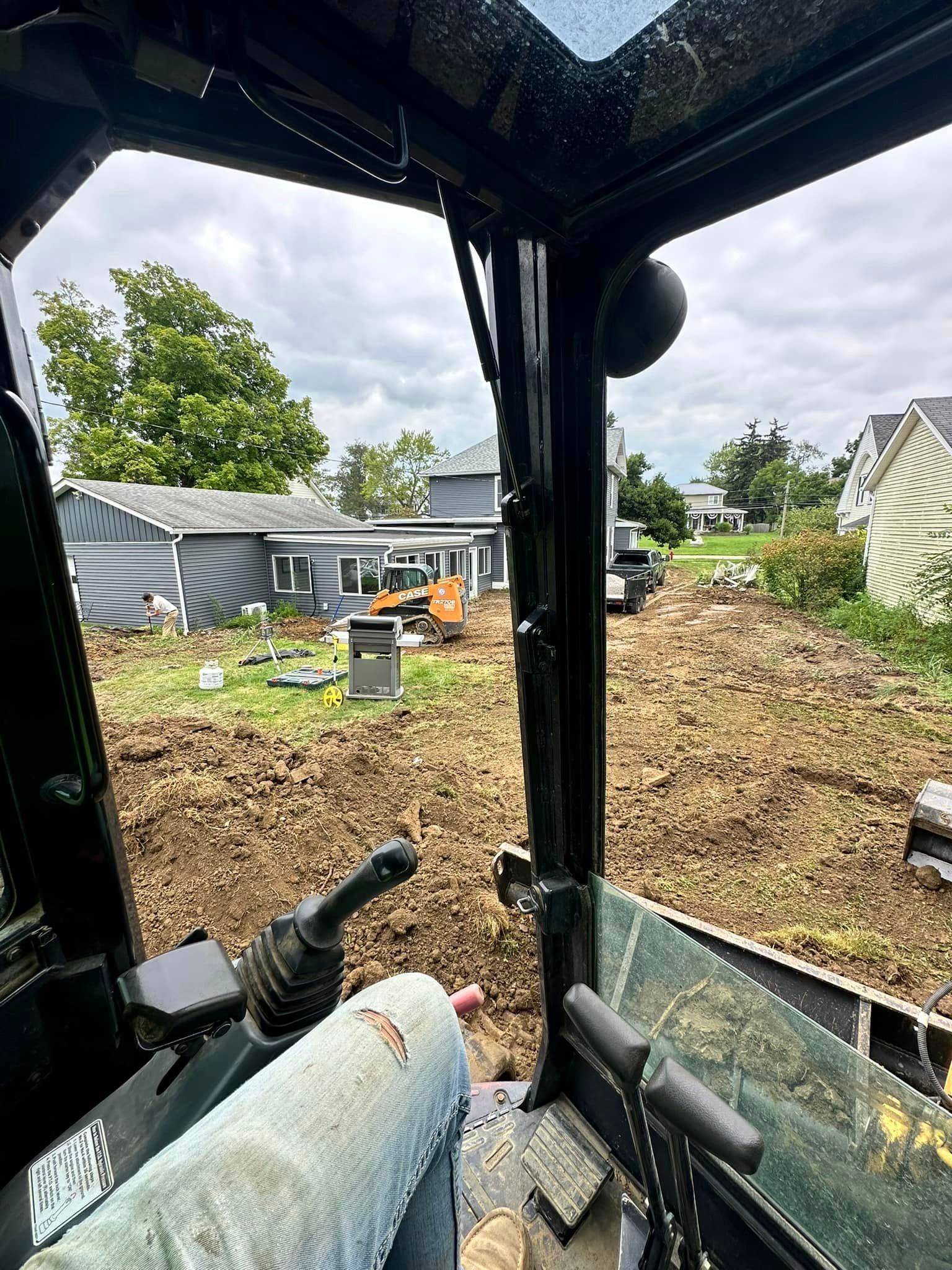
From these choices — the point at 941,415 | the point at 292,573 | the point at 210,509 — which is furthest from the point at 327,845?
the point at 210,509

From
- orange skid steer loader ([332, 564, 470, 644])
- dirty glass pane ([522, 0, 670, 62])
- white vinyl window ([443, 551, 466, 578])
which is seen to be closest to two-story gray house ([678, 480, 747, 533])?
white vinyl window ([443, 551, 466, 578])

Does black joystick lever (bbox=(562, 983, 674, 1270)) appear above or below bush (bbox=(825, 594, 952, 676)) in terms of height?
above

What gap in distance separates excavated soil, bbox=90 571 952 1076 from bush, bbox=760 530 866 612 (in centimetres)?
507

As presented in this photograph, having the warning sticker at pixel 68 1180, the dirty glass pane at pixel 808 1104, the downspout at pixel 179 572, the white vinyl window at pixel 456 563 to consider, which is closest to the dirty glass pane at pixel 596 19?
the dirty glass pane at pixel 808 1104

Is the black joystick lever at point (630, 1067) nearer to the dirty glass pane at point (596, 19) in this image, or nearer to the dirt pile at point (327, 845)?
the dirt pile at point (327, 845)

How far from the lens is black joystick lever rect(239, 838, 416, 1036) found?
0.99 m

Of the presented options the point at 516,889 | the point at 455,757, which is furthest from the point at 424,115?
the point at 455,757

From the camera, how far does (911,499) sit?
7918mm

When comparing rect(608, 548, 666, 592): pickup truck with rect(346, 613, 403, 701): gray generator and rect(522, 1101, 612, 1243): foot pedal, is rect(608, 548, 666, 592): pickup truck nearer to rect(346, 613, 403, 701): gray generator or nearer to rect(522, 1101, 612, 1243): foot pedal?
rect(346, 613, 403, 701): gray generator

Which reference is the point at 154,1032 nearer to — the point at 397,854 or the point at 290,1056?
the point at 290,1056

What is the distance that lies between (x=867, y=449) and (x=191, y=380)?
21.8 meters

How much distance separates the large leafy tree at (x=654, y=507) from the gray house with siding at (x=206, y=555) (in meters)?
11.8

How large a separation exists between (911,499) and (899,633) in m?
2.25

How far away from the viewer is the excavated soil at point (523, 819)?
287cm
